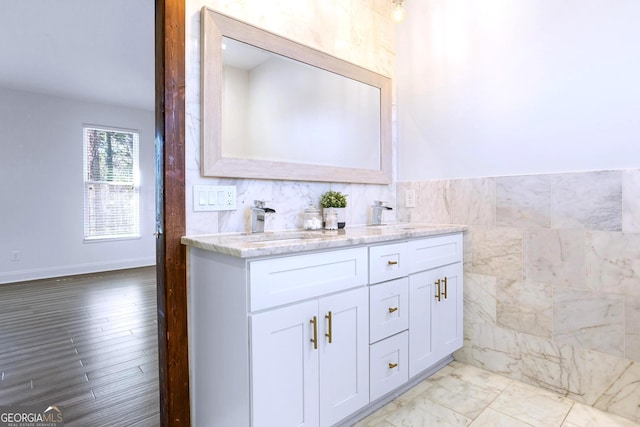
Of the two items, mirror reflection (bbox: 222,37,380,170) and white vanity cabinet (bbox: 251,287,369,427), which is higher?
mirror reflection (bbox: 222,37,380,170)

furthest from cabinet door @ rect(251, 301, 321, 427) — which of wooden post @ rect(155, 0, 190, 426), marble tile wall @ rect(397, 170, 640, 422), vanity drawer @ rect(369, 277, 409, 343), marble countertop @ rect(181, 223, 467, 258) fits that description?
marble tile wall @ rect(397, 170, 640, 422)

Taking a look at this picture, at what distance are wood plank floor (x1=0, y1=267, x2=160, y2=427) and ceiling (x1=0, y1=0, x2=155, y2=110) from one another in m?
2.65

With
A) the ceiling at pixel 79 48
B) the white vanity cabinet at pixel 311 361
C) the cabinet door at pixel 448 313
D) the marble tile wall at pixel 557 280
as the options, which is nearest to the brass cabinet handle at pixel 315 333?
the white vanity cabinet at pixel 311 361

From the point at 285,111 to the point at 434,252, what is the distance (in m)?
1.16

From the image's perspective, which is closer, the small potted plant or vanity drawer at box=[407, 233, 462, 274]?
vanity drawer at box=[407, 233, 462, 274]

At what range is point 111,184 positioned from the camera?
5148mm

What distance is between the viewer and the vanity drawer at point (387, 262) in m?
1.50

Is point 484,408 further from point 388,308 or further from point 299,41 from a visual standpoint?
point 299,41

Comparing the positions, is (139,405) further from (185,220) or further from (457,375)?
(457,375)

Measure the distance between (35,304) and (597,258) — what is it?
4.81m

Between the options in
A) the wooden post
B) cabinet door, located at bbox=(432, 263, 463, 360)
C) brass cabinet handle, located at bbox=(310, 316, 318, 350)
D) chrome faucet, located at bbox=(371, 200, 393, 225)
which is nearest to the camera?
brass cabinet handle, located at bbox=(310, 316, 318, 350)

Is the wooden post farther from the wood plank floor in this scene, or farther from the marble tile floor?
the marble tile floor

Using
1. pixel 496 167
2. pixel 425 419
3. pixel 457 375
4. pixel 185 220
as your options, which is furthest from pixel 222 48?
pixel 457 375

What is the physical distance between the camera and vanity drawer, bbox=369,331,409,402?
149cm
